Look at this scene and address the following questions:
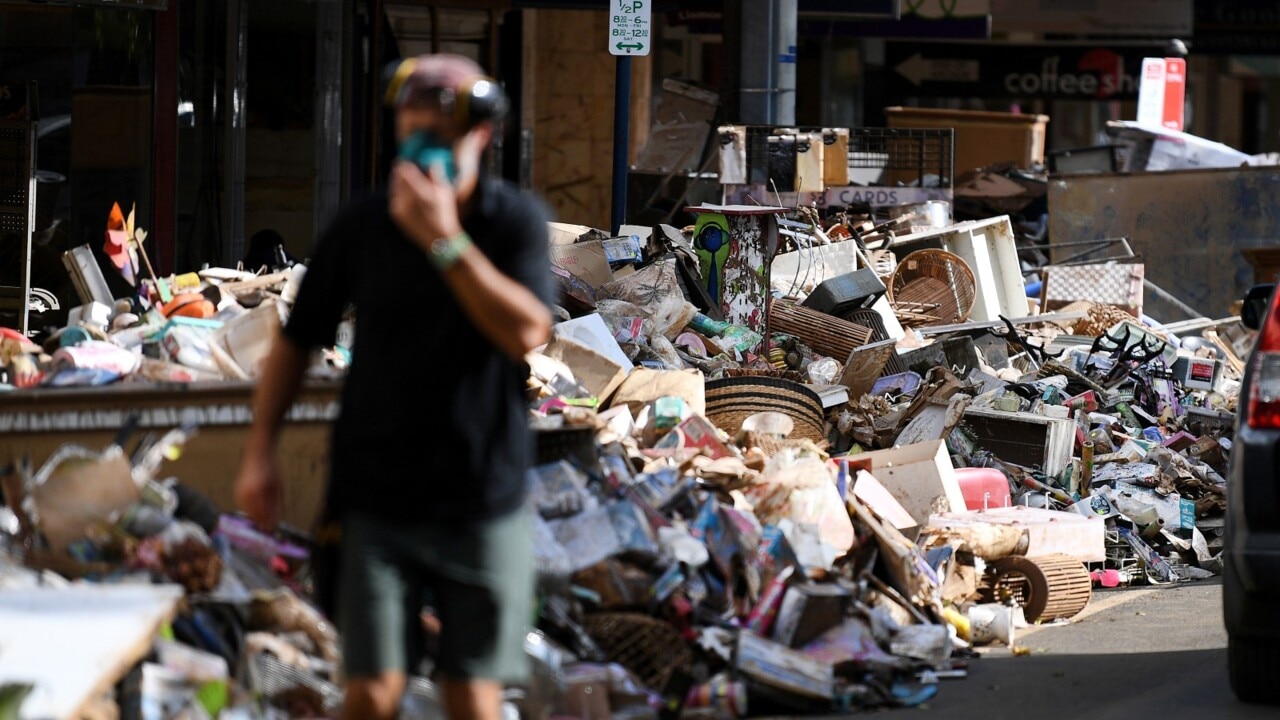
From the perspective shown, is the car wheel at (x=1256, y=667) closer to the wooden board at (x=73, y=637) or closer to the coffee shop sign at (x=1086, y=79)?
the wooden board at (x=73, y=637)

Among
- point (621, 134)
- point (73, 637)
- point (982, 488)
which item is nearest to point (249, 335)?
point (73, 637)

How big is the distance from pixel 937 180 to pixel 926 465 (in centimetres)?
567

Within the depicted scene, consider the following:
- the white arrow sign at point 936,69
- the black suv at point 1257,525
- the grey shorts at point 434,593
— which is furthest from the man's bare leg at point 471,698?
the white arrow sign at point 936,69

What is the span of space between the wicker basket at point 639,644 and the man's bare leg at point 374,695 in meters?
2.06

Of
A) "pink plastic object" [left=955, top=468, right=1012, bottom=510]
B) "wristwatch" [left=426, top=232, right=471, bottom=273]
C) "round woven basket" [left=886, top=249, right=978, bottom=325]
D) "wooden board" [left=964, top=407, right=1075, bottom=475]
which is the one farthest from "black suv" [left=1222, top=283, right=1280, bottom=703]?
"round woven basket" [left=886, top=249, right=978, bottom=325]

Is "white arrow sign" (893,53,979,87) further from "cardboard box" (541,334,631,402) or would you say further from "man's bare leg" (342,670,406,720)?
"man's bare leg" (342,670,406,720)

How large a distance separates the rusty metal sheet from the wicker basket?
10.5 m

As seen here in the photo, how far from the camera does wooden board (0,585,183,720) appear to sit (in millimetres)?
4738

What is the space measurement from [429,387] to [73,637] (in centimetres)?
168

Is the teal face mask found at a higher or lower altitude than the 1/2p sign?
lower

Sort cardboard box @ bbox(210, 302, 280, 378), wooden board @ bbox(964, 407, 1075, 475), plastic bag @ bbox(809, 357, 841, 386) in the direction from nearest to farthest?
cardboard box @ bbox(210, 302, 280, 378), wooden board @ bbox(964, 407, 1075, 475), plastic bag @ bbox(809, 357, 841, 386)

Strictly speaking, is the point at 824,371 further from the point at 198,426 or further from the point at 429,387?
the point at 429,387

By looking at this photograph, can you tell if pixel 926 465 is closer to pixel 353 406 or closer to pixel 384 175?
pixel 353 406

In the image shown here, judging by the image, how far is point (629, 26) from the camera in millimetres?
11883
